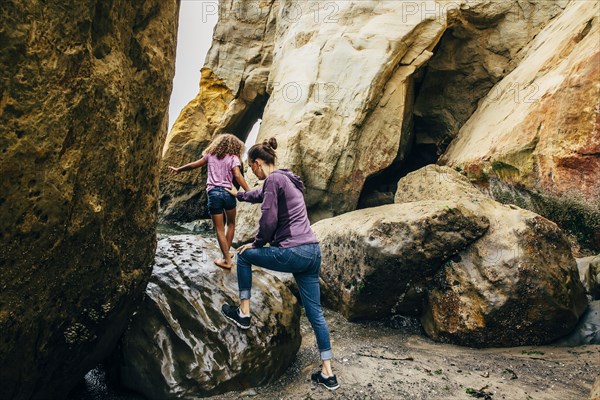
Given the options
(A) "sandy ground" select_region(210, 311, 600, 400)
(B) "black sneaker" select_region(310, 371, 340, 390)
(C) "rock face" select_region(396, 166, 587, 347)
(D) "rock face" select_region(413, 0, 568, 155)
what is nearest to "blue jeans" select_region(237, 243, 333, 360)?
(B) "black sneaker" select_region(310, 371, 340, 390)

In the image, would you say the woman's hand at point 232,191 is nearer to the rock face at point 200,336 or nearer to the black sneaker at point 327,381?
the rock face at point 200,336

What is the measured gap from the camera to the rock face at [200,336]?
375cm

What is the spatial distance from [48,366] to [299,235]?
2.20 meters

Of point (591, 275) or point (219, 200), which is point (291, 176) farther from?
point (591, 275)

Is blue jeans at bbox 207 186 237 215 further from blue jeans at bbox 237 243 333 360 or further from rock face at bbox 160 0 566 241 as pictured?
rock face at bbox 160 0 566 241

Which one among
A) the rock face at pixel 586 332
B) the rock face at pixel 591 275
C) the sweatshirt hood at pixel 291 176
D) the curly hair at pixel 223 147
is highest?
the curly hair at pixel 223 147

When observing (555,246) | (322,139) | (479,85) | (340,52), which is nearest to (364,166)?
(322,139)

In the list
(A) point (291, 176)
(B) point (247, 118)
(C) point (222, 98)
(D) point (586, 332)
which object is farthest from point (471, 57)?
(C) point (222, 98)

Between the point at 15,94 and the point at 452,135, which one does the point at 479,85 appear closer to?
the point at 452,135

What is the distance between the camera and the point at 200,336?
13.1 ft

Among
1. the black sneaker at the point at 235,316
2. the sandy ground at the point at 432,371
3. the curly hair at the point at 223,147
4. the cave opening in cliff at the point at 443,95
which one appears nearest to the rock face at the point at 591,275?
the sandy ground at the point at 432,371

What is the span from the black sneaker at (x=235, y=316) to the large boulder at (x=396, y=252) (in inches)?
84.8

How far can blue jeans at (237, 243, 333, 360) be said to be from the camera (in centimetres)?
382

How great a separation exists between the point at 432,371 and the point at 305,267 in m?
1.85
